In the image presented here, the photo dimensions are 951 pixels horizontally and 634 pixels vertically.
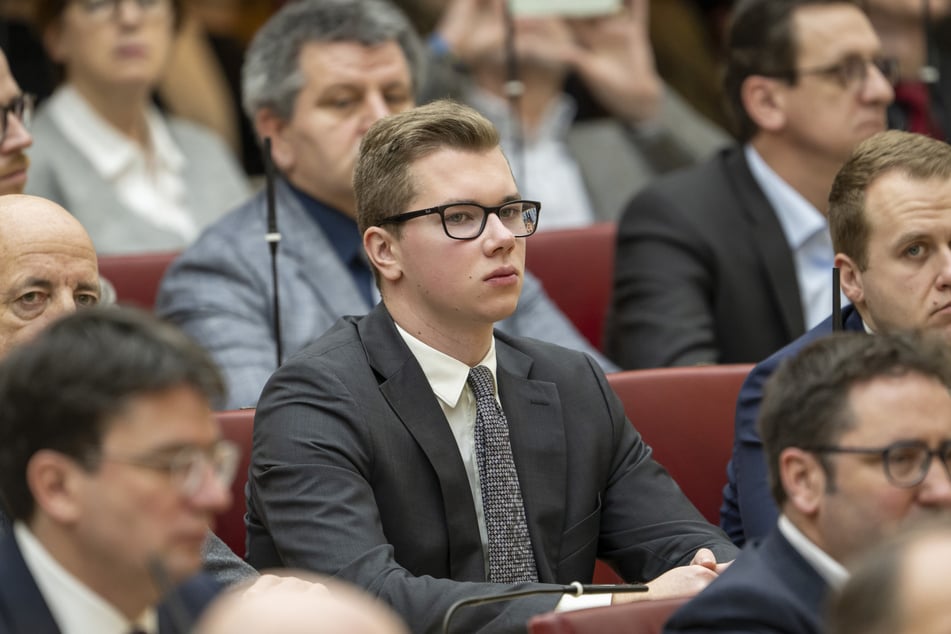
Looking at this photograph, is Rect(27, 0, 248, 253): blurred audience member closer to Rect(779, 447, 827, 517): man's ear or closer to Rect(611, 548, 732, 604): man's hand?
Rect(611, 548, 732, 604): man's hand

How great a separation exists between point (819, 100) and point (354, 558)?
203 centimetres

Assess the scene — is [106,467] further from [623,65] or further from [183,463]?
[623,65]

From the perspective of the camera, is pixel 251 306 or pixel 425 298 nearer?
pixel 425 298

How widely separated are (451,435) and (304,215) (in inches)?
47.8

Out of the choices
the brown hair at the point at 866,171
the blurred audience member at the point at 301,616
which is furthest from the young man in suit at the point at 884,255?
the blurred audience member at the point at 301,616

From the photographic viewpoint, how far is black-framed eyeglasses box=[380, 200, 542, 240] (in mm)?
2568

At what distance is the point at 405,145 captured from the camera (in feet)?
8.57

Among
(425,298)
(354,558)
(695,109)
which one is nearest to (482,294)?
(425,298)

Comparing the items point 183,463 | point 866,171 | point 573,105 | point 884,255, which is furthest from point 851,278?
point 573,105

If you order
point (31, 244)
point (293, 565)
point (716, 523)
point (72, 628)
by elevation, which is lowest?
point (716, 523)

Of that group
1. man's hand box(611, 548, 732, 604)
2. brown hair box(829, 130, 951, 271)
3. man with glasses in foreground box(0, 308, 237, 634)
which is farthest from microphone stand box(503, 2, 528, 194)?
man with glasses in foreground box(0, 308, 237, 634)

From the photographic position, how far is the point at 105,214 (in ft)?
13.4

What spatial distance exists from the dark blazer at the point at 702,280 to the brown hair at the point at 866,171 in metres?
0.79

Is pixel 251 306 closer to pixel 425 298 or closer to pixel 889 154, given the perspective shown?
pixel 425 298
